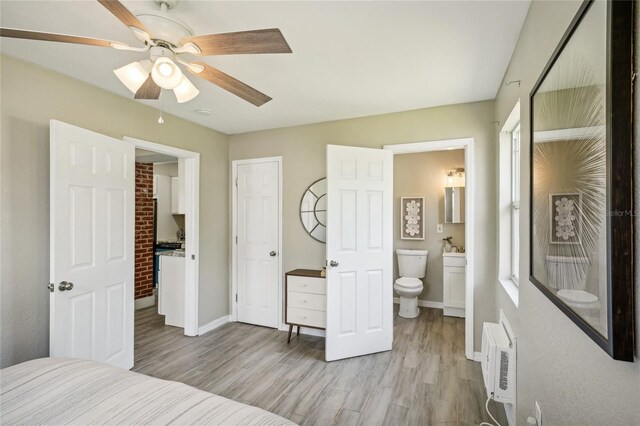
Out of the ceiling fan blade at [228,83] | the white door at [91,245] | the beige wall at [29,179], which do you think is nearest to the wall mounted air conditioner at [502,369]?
the ceiling fan blade at [228,83]

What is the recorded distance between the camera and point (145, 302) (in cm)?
469

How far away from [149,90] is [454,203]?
3.99 meters

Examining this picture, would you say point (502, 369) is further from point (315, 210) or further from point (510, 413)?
point (315, 210)

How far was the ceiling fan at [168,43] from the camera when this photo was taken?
1.28 meters

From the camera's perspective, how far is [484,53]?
6.68ft

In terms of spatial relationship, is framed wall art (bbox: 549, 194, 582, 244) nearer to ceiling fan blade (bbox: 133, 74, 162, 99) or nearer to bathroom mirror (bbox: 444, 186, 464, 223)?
ceiling fan blade (bbox: 133, 74, 162, 99)

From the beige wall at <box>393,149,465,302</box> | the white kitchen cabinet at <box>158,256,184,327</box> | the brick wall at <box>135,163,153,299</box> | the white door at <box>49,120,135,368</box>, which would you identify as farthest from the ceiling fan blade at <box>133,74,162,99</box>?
the beige wall at <box>393,149,465,302</box>

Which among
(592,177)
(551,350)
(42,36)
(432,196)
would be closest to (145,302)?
(42,36)

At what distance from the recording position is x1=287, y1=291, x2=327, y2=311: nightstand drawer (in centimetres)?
326

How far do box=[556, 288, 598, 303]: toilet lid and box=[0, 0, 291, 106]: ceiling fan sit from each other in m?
A: 1.34

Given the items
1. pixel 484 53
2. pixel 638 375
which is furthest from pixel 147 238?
pixel 638 375

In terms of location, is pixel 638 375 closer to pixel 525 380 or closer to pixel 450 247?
pixel 525 380

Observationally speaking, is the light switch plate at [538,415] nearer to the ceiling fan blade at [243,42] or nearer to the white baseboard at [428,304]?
the ceiling fan blade at [243,42]

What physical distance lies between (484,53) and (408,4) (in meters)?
0.81
